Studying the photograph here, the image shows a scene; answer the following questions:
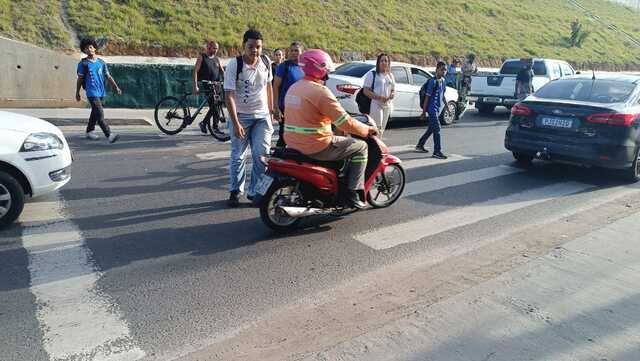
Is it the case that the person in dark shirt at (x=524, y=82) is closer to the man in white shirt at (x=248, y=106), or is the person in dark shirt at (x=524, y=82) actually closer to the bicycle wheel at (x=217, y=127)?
the bicycle wheel at (x=217, y=127)

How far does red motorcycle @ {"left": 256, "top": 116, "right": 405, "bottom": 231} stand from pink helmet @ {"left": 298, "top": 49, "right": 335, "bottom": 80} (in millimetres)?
829

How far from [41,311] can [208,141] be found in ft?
22.4

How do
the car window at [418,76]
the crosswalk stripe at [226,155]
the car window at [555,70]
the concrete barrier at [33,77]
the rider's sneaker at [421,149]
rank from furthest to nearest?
1. the car window at [555,70]
2. the car window at [418,76]
3. the concrete barrier at [33,77]
4. the rider's sneaker at [421,149]
5. the crosswalk stripe at [226,155]

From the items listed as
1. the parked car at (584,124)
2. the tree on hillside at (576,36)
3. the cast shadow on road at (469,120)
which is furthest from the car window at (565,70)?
the tree on hillside at (576,36)

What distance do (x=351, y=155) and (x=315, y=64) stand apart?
1057 mm

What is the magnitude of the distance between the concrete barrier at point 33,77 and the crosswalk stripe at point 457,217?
11941 mm

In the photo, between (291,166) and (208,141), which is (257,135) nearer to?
(291,166)

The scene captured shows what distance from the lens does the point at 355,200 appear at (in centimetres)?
541

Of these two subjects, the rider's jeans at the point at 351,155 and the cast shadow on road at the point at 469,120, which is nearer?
the rider's jeans at the point at 351,155

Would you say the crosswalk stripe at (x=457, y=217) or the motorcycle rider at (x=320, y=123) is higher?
the motorcycle rider at (x=320, y=123)

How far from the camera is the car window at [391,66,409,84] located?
13375 mm

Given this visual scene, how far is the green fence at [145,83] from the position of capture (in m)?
14.3

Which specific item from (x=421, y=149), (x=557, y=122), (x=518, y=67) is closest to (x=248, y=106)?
(x=557, y=122)

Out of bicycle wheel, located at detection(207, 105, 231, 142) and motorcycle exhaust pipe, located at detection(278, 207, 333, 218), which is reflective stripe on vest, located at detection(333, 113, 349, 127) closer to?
motorcycle exhaust pipe, located at detection(278, 207, 333, 218)
